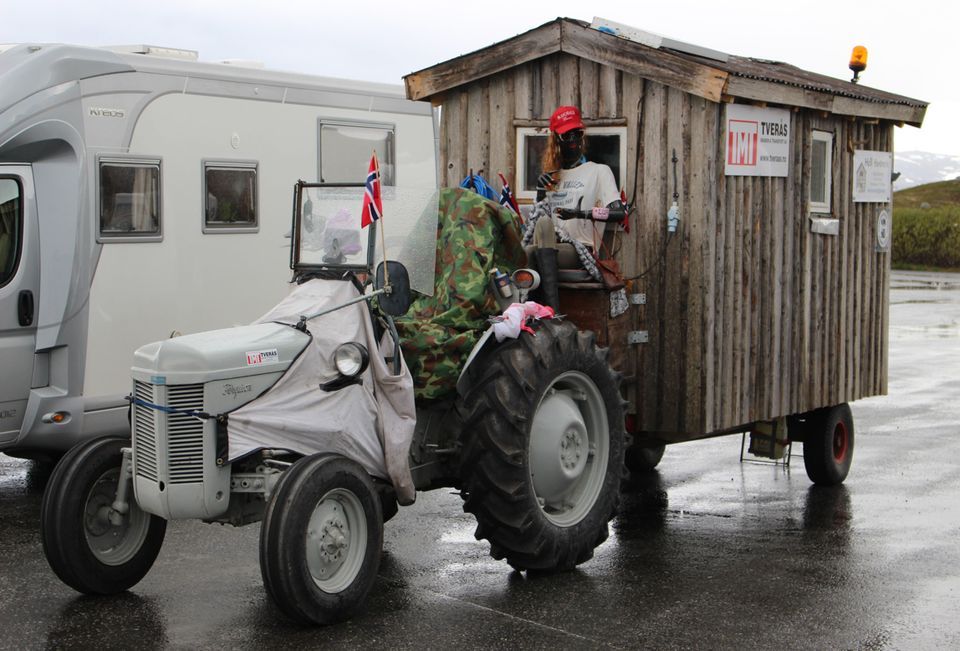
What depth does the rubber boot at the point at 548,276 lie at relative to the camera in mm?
8312

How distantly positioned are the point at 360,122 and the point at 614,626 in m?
7.30

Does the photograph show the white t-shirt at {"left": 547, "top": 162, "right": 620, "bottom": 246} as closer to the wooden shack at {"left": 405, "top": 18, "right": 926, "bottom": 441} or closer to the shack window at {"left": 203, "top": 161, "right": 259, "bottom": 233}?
the wooden shack at {"left": 405, "top": 18, "right": 926, "bottom": 441}

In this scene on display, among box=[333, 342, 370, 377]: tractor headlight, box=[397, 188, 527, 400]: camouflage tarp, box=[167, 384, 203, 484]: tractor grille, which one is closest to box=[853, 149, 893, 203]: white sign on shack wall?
box=[397, 188, 527, 400]: camouflage tarp

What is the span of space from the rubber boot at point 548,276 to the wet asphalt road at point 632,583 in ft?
5.09

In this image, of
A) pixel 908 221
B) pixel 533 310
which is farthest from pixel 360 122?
pixel 908 221

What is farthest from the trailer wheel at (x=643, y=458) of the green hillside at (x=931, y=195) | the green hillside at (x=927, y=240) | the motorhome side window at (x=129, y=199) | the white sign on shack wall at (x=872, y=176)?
the green hillside at (x=931, y=195)

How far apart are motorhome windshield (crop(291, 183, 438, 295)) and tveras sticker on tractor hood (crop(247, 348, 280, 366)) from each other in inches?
31.9

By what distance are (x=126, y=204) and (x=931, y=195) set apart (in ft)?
174

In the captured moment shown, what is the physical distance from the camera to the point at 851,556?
808 centimetres

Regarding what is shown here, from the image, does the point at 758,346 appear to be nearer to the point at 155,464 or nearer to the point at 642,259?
the point at 642,259

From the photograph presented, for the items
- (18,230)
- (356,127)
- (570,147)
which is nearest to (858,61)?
(570,147)

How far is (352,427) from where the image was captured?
266 inches

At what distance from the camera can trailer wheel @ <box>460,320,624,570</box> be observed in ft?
23.6

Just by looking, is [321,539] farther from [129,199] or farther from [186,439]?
[129,199]
